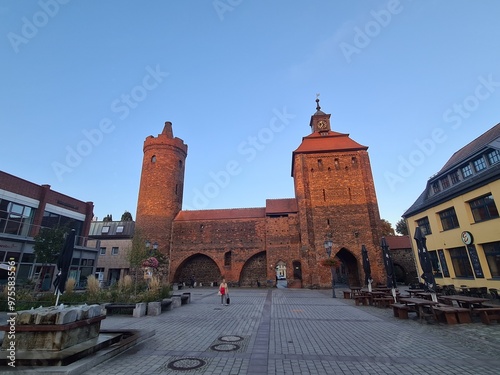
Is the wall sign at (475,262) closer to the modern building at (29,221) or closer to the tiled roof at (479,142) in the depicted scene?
the tiled roof at (479,142)

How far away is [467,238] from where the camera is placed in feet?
49.6

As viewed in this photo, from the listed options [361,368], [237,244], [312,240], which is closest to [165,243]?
[237,244]

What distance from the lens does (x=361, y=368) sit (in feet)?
15.2

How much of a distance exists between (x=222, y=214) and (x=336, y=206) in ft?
43.8

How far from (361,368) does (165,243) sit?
27.7m

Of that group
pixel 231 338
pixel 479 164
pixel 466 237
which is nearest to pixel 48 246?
Answer: pixel 231 338

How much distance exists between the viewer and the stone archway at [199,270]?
29.9 m

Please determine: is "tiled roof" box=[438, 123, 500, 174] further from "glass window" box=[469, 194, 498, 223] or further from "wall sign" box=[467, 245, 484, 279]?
"wall sign" box=[467, 245, 484, 279]

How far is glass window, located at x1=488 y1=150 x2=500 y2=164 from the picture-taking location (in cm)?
1423

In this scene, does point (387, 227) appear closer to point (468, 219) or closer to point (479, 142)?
point (479, 142)

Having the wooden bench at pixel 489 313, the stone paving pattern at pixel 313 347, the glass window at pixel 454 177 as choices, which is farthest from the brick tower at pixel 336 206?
the wooden bench at pixel 489 313

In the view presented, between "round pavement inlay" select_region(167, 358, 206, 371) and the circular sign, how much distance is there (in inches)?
671

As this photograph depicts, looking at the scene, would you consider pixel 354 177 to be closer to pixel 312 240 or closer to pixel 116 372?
pixel 312 240

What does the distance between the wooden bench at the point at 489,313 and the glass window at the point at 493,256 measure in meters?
7.14
